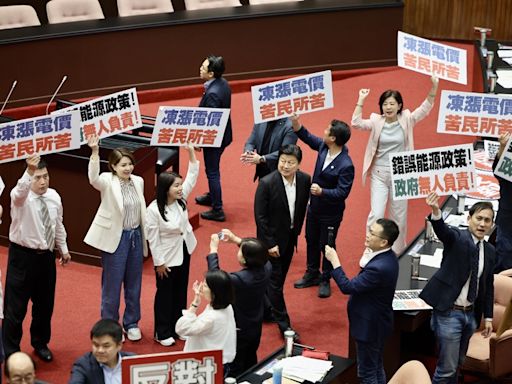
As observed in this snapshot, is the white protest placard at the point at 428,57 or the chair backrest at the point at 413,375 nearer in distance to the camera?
the chair backrest at the point at 413,375

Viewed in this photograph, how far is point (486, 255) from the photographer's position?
24.1ft

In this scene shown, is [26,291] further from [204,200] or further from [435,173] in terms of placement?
[204,200]

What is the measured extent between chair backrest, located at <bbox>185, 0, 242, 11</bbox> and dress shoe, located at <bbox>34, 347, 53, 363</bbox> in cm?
666

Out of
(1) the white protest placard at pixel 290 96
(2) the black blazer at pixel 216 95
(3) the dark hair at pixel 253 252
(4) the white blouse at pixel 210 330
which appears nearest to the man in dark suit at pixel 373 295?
(3) the dark hair at pixel 253 252

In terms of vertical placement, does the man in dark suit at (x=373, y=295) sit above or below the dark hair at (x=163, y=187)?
below

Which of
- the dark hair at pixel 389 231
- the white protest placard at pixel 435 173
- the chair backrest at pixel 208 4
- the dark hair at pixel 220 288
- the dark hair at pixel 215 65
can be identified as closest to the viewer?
the dark hair at pixel 220 288

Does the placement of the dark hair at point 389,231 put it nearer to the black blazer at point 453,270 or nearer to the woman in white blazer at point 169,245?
the black blazer at point 453,270

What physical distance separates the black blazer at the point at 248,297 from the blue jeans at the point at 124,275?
35.6 inches

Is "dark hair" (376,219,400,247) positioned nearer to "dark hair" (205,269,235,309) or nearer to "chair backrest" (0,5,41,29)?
"dark hair" (205,269,235,309)

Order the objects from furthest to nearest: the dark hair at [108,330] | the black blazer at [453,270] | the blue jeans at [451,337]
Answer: the blue jeans at [451,337], the black blazer at [453,270], the dark hair at [108,330]

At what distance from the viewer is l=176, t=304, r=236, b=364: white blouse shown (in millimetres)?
6809

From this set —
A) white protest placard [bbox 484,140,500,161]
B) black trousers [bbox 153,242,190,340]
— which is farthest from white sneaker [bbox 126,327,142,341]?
white protest placard [bbox 484,140,500,161]

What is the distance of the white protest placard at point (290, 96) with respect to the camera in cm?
888

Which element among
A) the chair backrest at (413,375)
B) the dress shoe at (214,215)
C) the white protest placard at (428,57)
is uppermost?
the white protest placard at (428,57)
